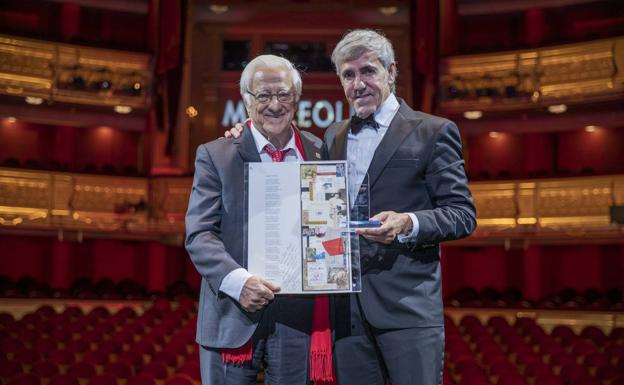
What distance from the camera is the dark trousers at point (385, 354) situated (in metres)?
2.28

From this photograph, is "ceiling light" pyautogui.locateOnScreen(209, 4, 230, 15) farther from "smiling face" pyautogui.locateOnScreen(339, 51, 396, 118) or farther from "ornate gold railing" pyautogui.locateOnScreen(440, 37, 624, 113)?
"smiling face" pyautogui.locateOnScreen(339, 51, 396, 118)

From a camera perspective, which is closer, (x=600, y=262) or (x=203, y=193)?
(x=203, y=193)

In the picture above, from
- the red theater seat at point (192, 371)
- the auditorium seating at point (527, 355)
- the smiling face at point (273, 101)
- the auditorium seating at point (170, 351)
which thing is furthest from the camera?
the auditorium seating at point (527, 355)

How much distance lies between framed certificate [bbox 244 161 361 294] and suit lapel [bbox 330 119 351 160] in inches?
6.8

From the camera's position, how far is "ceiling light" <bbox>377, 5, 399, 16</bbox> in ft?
49.7

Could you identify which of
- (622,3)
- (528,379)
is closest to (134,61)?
(622,3)

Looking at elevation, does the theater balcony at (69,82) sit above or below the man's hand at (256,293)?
above

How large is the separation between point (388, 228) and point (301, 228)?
0.96 ft

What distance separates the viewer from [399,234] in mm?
2240

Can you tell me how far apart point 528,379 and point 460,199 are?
417 centimetres

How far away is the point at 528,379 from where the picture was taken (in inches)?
240

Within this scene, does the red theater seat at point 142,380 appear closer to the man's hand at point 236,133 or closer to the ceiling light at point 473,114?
the man's hand at point 236,133

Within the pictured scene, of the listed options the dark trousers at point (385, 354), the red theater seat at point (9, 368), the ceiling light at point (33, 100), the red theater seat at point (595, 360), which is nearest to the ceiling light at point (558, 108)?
the red theater seat at point (595, 360)

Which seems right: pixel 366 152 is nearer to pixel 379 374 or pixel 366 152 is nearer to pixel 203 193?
pixel 203 193
